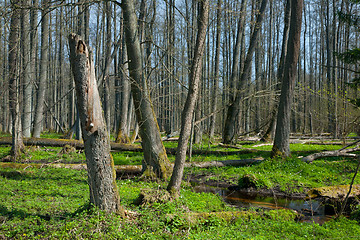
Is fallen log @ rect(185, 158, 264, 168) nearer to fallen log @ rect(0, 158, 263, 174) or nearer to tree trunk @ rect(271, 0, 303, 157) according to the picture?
fallen log @ rect(0, 158, 263, 174)

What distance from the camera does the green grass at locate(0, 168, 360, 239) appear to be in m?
4.54

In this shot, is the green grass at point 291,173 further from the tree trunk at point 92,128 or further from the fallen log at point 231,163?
the tree trunk at point 92,128

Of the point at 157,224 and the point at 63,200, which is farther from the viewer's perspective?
the point at 63,200

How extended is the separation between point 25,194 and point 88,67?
3.85 meters

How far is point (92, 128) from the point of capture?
483 centimetres

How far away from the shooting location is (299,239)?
Result: 5195 millimetres

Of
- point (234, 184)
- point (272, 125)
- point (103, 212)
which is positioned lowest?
point (234, 184)

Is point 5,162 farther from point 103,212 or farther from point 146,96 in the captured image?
point 103,212

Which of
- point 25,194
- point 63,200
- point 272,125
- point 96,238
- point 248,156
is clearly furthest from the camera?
point 272,125

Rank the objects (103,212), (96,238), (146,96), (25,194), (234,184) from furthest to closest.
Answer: (234,184) < (146,96) < (25,194) < (103,212) < (96,238)

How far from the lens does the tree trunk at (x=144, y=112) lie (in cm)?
935

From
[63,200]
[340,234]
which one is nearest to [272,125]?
[340,234]

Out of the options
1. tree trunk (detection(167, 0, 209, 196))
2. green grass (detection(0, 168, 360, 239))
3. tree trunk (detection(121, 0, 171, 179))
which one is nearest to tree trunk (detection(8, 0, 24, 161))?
green grass (detection(0, 168, 360, 239))

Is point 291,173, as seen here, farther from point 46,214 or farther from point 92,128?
point 46,214
